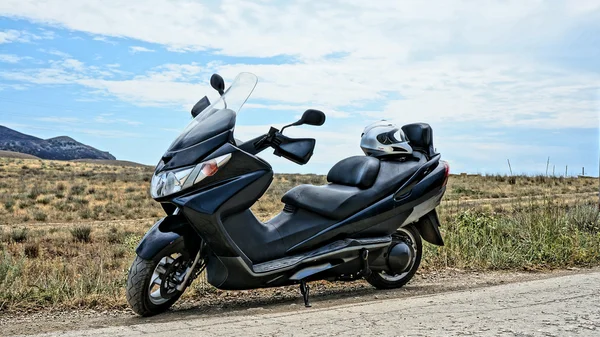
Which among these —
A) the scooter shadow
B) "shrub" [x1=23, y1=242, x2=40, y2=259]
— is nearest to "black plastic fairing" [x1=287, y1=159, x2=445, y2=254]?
the scooter shadow

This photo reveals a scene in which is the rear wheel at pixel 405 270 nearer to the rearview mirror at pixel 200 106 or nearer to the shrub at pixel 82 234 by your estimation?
the rearview mirror at pixel 200 106

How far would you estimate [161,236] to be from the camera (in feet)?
18.9

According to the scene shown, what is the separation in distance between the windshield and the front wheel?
912mm

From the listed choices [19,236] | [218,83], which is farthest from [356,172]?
[19,236]

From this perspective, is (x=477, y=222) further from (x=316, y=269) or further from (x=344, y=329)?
(x=344, y=329)

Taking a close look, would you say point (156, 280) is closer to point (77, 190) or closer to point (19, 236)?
point (19, 236)

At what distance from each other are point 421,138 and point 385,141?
0.53 m

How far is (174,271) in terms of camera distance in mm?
5945

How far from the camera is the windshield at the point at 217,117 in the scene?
19.0ft

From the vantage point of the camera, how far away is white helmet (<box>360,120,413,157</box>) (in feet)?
23.2

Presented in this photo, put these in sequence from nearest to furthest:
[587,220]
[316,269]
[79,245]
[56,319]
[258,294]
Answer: [56,319]
[316,269]
[258,294]
[587,220]
[79,245]

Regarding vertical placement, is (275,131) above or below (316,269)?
above

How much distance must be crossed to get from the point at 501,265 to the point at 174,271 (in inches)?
177

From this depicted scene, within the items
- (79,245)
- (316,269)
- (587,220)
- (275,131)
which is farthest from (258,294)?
(79,245)
